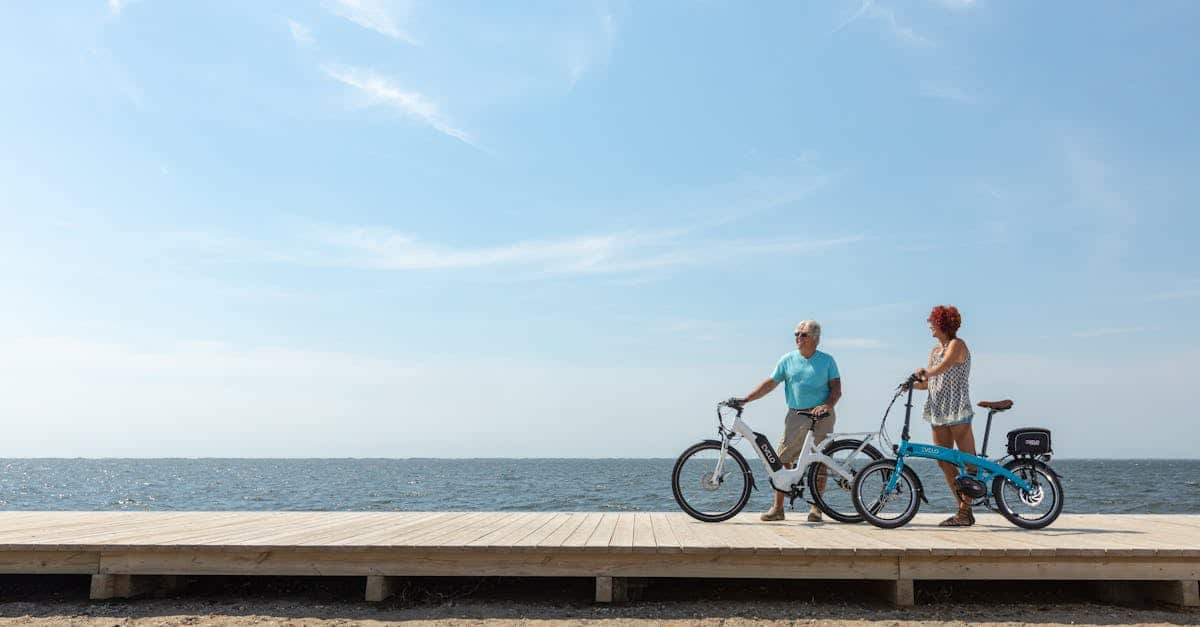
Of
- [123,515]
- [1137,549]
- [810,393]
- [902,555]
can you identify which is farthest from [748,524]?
[123,515]

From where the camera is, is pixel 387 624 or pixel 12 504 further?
pixel 12 504

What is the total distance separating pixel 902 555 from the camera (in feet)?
18.4

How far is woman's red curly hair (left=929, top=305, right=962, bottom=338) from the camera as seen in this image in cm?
702

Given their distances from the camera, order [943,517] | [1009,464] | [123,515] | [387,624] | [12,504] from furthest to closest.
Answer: [12,504]
[123,515]
[943,517]
[1009,464]
[387,624]

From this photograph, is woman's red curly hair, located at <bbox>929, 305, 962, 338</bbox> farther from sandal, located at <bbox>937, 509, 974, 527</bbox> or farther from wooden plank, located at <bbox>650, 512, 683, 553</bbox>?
wooden plank, located at <bbox>650, 512, 683, 553</bbox>

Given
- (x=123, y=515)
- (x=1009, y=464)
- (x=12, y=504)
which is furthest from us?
(x=12, y=504)

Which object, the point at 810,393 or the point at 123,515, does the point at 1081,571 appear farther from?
the point at 123,515

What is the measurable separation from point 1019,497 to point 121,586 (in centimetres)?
655

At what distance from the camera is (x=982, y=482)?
22.5ft

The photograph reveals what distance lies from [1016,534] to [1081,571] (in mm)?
758

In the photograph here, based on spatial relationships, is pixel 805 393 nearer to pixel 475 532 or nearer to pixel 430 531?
pixel 475 532

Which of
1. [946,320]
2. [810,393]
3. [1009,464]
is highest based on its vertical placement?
[946,320]

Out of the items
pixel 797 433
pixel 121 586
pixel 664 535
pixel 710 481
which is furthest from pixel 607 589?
pixel 121 586

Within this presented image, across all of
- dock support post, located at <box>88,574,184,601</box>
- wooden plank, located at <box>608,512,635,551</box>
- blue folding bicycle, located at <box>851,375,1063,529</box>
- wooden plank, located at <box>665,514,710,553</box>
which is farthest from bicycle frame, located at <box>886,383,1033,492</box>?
dock support post, located at <box>88,574,184,601</box>
